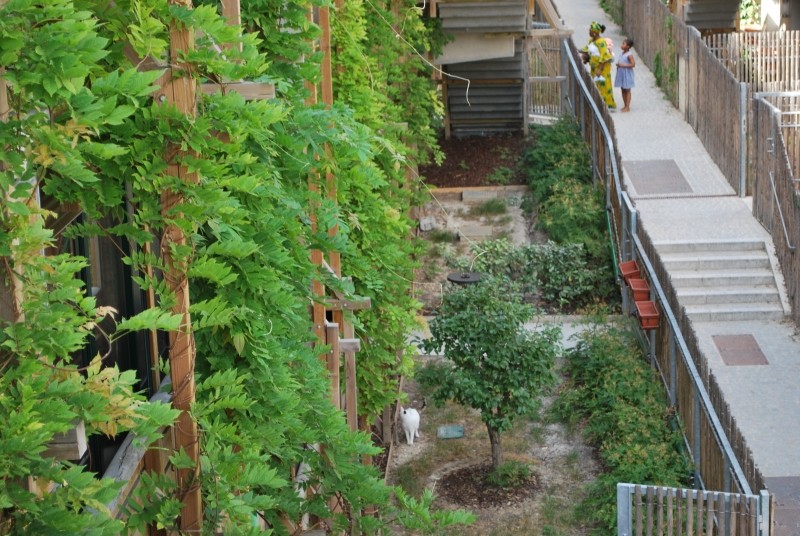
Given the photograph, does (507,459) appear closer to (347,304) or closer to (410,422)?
(410,422)

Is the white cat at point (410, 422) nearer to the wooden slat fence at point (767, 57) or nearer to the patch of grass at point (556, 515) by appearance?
the patch of grass at point (556, 515)

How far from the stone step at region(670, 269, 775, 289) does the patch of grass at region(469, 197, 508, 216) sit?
563cm

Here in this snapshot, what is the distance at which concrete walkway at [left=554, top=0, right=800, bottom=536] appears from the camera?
44.4ft

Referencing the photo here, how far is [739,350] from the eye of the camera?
16.8 m

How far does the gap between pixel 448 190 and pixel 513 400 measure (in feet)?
35.8

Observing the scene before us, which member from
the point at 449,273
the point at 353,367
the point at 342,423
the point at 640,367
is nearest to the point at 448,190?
the point at 449,273

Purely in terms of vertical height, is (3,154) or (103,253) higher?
(3,154)

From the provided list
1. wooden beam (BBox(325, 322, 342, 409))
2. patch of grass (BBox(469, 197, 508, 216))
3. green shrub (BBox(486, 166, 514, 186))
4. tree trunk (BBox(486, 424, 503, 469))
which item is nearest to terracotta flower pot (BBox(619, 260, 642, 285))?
tree trunk (BBox(486, 424, 503, 469))

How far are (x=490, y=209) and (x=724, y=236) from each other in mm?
5596

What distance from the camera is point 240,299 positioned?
18.7ft

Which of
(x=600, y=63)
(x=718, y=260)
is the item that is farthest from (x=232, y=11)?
→ (x=600, y=63)

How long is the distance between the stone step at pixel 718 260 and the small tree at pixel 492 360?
483 centimetres

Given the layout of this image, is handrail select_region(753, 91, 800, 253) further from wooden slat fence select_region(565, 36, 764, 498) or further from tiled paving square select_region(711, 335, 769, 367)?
wooden slat fence select_region(565, 36, 764, 498)

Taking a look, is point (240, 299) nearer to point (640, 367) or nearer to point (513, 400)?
point (513, 400)
